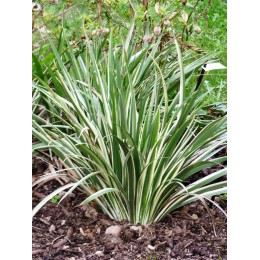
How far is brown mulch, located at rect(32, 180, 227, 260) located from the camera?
6.42 ft

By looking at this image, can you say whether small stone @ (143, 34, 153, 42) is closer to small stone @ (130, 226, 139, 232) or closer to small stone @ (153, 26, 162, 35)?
small stone @ (153, 26, 162, 35)

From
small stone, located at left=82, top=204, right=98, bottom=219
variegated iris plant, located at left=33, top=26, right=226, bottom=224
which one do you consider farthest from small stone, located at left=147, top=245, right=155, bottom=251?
small stone, located at left=82, top=204, right=98, bottom=219

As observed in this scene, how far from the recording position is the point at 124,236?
1.99 meters

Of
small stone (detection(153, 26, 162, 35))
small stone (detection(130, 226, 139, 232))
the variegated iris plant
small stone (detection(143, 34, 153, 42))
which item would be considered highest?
small stone (detection(153, 26, 162, 35))

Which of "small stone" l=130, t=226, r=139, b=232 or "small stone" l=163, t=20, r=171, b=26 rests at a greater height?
"small stone" l=163, t=20, r=171, b=26

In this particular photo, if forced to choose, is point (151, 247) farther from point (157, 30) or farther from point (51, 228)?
point (157, 30)

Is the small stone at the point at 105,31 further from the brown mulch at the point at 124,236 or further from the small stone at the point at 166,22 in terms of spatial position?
the brown mulch at the point at 124,236

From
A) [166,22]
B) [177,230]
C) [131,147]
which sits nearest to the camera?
[131,147]

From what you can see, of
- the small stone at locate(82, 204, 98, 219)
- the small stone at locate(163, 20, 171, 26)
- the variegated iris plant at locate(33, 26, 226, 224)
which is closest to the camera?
the variegated iris plant at locate(33, 26, 226, 224)

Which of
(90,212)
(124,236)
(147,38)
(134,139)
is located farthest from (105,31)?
(124,236)

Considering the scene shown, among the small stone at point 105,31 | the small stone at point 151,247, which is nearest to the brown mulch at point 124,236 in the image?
the small stone at point 151,247

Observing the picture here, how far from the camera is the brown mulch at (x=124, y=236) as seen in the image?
6.42 ft
